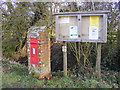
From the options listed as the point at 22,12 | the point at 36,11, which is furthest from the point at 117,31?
the point at 22,12

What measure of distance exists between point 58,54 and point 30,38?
2.13 m

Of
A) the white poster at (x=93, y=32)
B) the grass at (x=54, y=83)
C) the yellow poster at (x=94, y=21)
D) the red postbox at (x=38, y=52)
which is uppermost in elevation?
the yellow poster at (x=94, y=21)

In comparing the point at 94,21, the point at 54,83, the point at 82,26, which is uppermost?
the point at 94,21

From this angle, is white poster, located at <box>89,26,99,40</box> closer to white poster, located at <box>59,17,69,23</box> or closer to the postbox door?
white poster, located at <box>59,17,69,23</box>

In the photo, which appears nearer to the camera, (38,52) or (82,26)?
(82,26)

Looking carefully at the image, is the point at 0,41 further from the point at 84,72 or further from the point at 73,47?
the point at 84,72

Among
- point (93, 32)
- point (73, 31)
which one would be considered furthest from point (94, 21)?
point (73, 31)

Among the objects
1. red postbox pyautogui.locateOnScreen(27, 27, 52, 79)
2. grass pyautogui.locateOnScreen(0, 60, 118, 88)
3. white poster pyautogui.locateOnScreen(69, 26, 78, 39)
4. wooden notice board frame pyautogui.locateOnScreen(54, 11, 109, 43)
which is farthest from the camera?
red postbox pyautogui.locateOnScreen(27, 27, 52, 79)

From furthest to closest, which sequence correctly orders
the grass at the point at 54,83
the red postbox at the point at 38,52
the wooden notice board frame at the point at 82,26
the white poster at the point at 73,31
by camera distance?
the red postbox at the point at 38,52
the white poster at the point at 73,31
the wooden notice board frame at the point at 82,26
the grass at the point at 54,83

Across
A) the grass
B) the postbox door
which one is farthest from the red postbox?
the grass

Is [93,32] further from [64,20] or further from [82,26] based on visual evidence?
[64,20]

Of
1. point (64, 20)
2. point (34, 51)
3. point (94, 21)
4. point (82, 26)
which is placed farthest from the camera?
point (34, 51)

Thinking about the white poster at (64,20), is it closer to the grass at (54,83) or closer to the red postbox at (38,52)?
the red postbox at (38,52)

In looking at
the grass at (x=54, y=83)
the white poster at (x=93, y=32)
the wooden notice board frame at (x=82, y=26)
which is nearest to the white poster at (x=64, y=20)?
the wooden notice board frame at (x=82, y=26)
